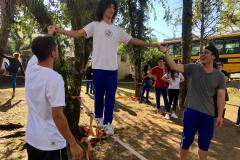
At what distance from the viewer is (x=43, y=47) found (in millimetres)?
3498

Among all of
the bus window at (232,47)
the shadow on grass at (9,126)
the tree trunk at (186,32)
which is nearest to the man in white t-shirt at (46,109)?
the shadow on grass at (9,126)

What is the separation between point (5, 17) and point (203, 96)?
519cm

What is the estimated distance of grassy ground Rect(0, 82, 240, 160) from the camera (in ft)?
28.3

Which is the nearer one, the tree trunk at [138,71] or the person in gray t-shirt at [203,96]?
the person in gray t-shirt at [203,96]

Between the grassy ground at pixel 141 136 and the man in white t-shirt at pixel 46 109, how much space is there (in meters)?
4.81

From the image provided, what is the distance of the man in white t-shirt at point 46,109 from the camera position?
11.0 feet

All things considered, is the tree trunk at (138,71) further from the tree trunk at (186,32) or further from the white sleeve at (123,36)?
the white sleeve at (123,36)

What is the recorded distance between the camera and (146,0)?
16.7 meters

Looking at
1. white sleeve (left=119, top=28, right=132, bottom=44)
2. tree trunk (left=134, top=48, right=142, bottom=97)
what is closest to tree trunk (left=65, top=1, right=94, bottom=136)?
white sleeve (left=119, top=28, right=132, bottom=44)

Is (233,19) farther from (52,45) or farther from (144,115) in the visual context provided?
(52,45)

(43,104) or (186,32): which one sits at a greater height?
(186,32)

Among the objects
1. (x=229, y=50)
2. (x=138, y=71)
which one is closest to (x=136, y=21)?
(x=138, y=71)

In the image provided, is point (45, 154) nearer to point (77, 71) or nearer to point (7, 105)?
point (77, 71)

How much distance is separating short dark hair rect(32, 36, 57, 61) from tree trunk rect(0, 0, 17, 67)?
213 inches
